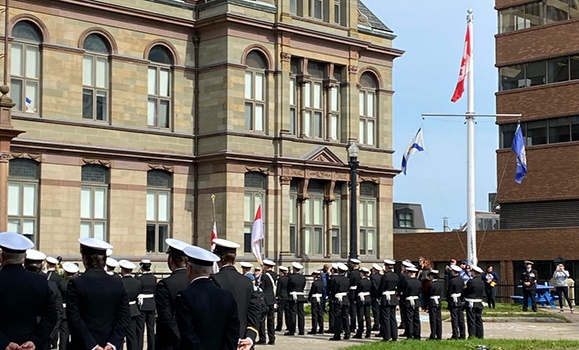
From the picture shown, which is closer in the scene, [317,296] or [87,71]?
[317,296]

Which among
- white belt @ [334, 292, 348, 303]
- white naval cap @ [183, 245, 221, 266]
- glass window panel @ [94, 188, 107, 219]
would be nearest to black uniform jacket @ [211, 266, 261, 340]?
white naval cap @ [183, 245, 221, 266]

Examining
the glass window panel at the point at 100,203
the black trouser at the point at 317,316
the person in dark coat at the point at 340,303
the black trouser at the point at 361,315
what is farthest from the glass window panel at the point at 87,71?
the black trouser at the point at 361,315

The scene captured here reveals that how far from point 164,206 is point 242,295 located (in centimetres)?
2671

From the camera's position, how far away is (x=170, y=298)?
10.9 m

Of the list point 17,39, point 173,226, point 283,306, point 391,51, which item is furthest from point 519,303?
point 17,39

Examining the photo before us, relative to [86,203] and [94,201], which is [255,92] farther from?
[86,203]

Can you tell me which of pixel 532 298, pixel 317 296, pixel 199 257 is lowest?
pixel 532 298

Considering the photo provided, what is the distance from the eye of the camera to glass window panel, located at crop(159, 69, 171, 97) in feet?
124

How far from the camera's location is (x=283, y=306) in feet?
93.8

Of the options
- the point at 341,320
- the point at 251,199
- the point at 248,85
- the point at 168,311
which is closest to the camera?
the point at 168,311

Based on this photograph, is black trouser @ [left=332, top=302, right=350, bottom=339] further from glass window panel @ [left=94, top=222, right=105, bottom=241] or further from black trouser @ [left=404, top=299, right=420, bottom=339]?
glass window panel @ [left=94, top=222, right=105, bottom=241]

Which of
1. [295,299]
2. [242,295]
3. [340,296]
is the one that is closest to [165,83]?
[295,299]

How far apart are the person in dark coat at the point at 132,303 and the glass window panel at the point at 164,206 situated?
682 inches

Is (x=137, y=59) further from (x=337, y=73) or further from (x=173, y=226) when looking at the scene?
(x=337, y=73)
